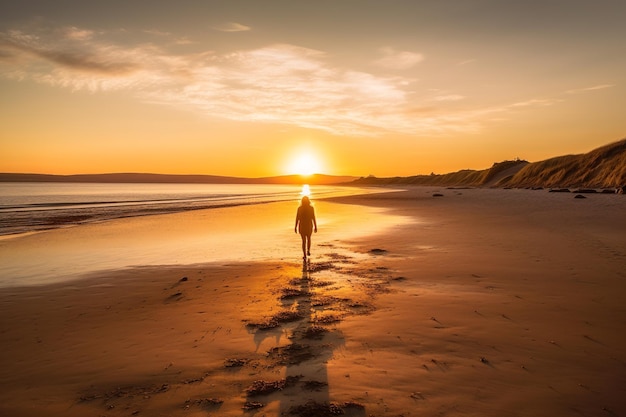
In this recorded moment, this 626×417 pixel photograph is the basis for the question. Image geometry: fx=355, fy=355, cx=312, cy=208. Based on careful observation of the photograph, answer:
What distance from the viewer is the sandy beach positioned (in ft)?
14.9

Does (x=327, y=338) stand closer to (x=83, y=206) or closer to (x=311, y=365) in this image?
(x=311, y=365)

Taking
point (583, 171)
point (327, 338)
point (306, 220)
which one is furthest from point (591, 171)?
point (327, 338)

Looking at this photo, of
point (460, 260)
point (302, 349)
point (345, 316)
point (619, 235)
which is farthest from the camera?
point (619, 235)

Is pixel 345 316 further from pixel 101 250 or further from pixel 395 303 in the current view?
pixel 101 250

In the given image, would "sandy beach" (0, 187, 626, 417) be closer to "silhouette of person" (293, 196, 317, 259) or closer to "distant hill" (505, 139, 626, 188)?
"silhouette of person" (293, 196, 317, 259)

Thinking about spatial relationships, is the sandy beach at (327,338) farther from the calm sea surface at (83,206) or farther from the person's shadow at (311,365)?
the calm sea surface at (83,206)

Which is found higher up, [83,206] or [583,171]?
[583,171]

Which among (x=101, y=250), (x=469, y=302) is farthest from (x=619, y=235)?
(x=101, y=250)

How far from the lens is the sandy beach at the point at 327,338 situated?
4.55m

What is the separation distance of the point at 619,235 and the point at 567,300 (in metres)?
11.5

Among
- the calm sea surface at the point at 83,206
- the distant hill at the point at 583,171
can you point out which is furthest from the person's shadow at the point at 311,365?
the distant hill at the point at 583,171

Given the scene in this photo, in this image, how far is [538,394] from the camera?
449 centimetres

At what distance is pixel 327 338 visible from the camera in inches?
251

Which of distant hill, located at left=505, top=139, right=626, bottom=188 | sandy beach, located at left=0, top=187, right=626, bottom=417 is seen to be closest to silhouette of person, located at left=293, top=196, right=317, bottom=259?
sandy beach, located at left=0, top=187, right=626, bottom=417
